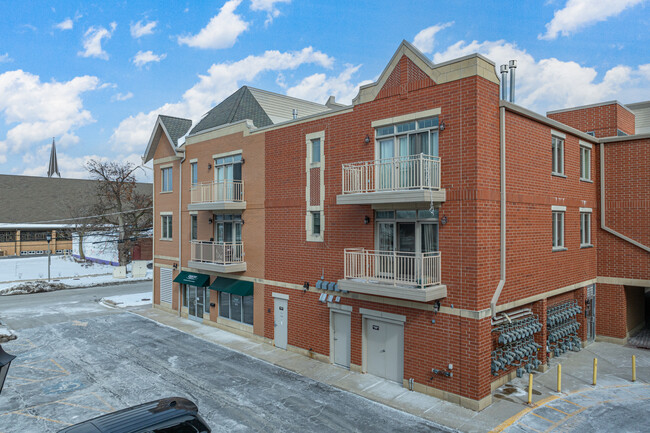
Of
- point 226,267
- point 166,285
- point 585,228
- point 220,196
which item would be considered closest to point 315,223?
point 226,267

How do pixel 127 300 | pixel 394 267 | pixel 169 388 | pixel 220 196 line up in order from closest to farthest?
1. pixel 394 267
2. pixel 169 388
3. pixel 220 196
4. pixel 127 300

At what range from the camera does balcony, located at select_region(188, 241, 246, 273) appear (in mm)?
19531

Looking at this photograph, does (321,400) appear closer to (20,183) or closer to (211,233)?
(211,233)

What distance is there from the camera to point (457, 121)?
1224 centimetres

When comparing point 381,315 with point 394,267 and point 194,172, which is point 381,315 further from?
point 194,172

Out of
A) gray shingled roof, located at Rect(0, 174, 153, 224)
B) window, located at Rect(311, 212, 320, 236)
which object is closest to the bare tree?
gray shingled roof, located at Rect(0, 174, 153, 224)

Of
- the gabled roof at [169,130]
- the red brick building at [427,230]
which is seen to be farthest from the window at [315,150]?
the gabled roof at [169,130]

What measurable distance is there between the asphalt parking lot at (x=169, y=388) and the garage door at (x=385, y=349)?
1.62m

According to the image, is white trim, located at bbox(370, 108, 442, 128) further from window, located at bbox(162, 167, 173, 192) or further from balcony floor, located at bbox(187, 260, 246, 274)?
window, located at bbox(162, 167, 173, 192)

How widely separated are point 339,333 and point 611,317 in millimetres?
12158

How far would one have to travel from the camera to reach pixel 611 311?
18.2m

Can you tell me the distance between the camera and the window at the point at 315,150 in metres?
16.6

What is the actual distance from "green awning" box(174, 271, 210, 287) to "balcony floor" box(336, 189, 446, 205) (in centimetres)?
1128

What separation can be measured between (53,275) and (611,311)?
4427 cm
